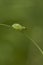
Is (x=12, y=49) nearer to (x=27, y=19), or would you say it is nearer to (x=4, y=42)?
(x=4, y=42)

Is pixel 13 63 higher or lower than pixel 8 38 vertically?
lower

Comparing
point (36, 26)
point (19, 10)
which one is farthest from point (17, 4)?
point (36, 26)

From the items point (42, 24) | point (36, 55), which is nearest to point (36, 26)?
point (42, 24)

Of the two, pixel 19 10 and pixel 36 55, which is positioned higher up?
pixel 19 10

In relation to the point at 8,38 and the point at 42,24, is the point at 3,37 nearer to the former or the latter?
the point at 8,38

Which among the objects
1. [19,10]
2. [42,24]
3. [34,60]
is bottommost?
[34,60]
